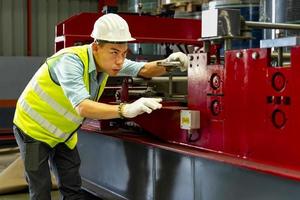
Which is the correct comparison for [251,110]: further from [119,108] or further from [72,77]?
[72,77]

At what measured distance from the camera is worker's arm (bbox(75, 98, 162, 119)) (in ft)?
7.41

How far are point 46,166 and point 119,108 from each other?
663mm

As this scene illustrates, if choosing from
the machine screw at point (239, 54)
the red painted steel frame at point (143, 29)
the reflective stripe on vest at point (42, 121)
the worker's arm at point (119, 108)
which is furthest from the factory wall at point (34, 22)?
the machine screw at point (239, 54)

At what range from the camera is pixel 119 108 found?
2.32 metres

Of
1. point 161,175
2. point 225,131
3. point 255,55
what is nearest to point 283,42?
point 255,55

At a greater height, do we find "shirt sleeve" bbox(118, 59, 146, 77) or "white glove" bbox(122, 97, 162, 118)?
"shirt sleeve" bbox(118, 59, 146, 77)

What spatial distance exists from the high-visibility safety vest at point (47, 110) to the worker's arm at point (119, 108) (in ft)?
1.03

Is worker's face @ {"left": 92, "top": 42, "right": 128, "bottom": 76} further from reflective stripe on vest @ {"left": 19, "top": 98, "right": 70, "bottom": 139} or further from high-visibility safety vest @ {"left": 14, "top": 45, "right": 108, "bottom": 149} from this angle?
reflective stripe on vest @ {"left": 19, "top": 98, "right": 70, "bottom": 139}

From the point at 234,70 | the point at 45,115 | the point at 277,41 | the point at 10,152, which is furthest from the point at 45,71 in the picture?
the point at 10,152

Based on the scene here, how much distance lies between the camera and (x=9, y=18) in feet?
25.5

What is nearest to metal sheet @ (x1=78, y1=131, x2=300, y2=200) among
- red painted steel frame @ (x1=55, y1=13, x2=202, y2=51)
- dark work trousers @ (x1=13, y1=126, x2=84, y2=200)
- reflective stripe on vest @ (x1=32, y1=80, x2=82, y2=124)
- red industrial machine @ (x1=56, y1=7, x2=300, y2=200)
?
red industrial machine @ (x1=56, y1=7, x2=300, y2=200)

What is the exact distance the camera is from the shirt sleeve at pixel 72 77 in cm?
231

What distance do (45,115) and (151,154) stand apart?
0.62m

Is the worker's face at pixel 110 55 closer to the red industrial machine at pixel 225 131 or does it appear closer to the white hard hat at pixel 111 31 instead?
the white hard hat at pixel 111 31
